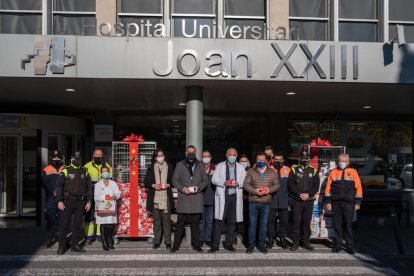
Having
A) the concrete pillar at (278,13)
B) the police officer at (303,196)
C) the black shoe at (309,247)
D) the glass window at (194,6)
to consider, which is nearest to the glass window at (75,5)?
the glass window at (194,6)

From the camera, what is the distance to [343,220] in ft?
29.3

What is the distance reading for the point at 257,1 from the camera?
39.8 feet

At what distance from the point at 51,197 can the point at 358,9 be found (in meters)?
8.74

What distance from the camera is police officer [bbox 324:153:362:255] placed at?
8812 mm

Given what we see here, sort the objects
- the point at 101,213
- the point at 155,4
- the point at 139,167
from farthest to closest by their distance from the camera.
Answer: the point at 155,4 < the point at 139,167 < the point at 101,213

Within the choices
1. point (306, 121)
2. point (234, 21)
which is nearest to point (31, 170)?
point (234, 21)

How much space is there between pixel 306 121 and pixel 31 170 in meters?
8.27

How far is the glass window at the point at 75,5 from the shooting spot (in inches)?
468

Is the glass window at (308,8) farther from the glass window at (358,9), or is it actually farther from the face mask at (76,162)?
the face mask at (76,162)

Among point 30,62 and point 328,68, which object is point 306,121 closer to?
point 328,68

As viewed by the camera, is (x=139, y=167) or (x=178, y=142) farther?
(x=178, y=142)

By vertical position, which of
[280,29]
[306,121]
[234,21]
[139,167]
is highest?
[234,21]

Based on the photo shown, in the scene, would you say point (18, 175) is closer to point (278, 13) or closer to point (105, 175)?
point (105, 175)

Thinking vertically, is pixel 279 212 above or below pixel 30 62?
below
